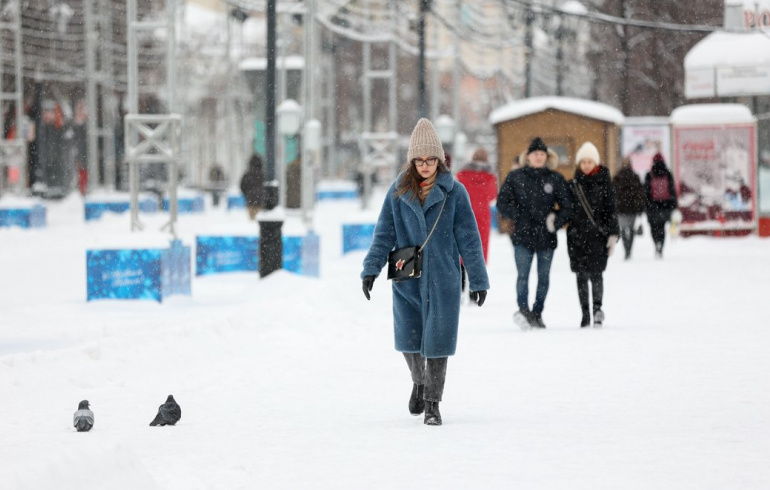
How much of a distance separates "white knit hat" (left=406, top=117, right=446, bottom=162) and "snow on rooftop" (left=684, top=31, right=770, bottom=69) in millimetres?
22373

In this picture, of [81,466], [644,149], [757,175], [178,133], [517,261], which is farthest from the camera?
[644,149]

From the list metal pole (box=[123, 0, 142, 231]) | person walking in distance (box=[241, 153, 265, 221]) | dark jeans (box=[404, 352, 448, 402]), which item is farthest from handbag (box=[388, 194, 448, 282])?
person walking in distance (box=[241, 153, 265, 221])

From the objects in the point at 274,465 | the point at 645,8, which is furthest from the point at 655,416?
the point at 645,8

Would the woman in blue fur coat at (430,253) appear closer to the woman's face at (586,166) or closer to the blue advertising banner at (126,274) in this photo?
the woman's face at (586,166)

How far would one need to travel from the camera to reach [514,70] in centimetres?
7300

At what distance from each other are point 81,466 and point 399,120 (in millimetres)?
97146

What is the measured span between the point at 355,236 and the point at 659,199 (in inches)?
219

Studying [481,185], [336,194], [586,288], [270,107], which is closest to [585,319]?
[586,288]

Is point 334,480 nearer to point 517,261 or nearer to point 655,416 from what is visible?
point 655,416

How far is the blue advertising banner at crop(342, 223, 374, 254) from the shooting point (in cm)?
2600

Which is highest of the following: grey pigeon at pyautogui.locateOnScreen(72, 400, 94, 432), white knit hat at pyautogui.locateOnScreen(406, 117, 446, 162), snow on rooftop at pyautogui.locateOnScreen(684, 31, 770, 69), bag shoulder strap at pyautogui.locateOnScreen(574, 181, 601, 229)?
snow on rooftop at pyautogui.locateOnScreen(684, 31, 770, 69)

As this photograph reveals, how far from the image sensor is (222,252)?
66.6ft

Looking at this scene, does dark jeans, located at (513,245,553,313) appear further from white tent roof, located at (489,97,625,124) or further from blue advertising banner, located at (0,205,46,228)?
blue advertising banner, located at (0,205,46,228)

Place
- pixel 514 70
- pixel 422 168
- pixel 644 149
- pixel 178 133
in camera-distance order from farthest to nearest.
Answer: pixel 514 70 < pixel 644 149 < pixel 178 133 < pixel 422 168
